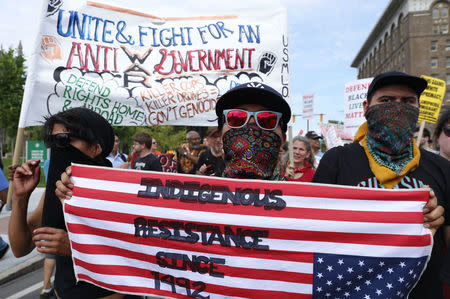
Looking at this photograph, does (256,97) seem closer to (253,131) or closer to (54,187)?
(253,131)

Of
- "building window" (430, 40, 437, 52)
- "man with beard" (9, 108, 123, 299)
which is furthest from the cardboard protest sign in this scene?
"building window" (430, 40, 437, 52)

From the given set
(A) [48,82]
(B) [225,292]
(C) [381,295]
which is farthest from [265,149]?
(A) [48,82]

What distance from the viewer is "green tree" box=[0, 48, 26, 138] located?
1756cm

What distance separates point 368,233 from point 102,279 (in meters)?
1.43

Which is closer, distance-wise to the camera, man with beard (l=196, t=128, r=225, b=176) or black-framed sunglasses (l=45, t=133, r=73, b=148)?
black-framed sunglasses (l=45, t=133, r=73, b=148)

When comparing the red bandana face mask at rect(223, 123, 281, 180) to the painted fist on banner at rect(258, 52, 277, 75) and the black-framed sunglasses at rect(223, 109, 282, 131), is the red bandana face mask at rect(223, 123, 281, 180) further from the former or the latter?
the painted fist on banner at rect(258, 52, 277, 75)

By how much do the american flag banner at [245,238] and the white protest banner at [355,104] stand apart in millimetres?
7418

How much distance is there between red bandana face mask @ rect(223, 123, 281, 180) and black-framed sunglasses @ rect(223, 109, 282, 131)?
0.08 ft

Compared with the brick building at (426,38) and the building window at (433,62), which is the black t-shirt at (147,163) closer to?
the brick building at (426,38)

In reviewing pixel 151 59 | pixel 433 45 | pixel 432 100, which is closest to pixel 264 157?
pixel 151 59

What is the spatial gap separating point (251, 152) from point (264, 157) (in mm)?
82

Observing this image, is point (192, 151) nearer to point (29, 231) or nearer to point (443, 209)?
point (29, 231)

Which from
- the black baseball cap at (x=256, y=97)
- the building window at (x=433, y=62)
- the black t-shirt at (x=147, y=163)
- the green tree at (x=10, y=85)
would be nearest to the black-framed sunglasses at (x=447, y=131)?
the black baseball cap at (x=256, y=97)

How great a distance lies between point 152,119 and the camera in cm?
424
